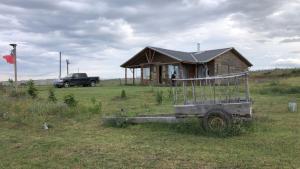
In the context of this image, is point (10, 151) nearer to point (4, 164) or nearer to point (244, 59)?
point (4, 164)

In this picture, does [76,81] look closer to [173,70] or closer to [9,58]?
[173,70]

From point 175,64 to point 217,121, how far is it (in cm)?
2600

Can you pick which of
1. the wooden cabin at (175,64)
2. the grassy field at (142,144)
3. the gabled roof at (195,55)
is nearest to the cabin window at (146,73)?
the wooden cabin at (175,64)

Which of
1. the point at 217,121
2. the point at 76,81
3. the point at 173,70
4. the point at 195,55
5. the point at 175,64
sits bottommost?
the point at 217,121

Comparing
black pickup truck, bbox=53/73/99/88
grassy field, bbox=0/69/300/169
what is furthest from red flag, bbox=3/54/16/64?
black pickup truck, bbox=53/73/99/88

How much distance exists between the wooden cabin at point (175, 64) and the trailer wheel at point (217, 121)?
24416mm

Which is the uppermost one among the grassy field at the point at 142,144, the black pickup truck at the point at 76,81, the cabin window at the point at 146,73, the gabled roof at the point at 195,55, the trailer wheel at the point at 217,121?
the gabled roof at the point at 195,55

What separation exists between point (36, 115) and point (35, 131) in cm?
222

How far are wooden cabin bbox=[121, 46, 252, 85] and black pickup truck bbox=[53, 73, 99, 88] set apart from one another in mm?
3575

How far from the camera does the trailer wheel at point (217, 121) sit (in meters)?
8.47

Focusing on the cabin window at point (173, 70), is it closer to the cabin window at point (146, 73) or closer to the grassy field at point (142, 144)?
the cabin window at point (146, 73)

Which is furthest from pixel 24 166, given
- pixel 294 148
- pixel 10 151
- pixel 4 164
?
pixel 294 148

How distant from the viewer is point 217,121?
8656mm

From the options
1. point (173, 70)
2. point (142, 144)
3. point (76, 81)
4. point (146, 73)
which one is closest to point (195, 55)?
point (173, 70)
